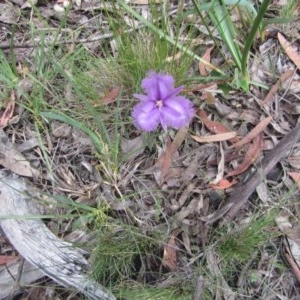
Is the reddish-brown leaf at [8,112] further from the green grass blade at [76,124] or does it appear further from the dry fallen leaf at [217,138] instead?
the dry fallen leaf at [217,138]

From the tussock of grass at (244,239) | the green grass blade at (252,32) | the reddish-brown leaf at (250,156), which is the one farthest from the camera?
the reddish-brown leaf at (250,156)

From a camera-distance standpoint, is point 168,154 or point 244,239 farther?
point 168,154

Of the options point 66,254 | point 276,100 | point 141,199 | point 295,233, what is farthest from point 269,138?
point 66,254

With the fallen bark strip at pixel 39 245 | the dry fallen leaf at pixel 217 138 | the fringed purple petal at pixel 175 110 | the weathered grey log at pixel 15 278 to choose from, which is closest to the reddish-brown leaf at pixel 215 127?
the dry fallen leaf at pixel 217 138

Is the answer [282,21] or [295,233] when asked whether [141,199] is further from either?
[282,21]

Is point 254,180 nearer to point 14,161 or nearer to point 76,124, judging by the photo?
point 76,124

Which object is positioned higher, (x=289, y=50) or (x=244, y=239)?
(x=289, y=50)

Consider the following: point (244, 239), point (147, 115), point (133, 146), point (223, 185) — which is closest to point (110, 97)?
point (133, 146)
